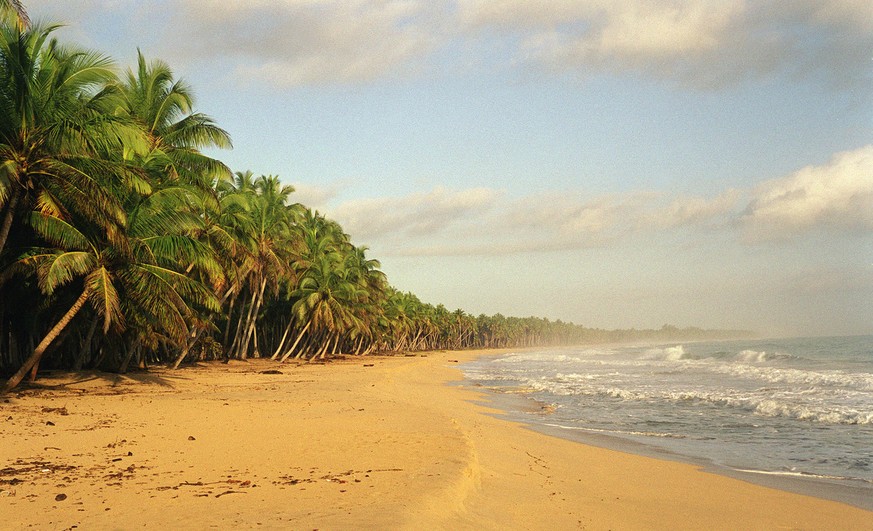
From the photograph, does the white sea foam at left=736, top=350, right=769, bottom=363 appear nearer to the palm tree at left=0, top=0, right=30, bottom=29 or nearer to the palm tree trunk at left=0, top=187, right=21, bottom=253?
the palm tree trunk at left=0, top=187, right=21, bottom=253

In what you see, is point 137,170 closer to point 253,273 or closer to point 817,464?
point 817,464

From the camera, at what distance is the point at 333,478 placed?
7484mm

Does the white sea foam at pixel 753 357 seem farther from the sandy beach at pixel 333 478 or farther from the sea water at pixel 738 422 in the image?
the sandy beach at pixel 333 478

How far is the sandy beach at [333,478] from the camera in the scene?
19.7 feet

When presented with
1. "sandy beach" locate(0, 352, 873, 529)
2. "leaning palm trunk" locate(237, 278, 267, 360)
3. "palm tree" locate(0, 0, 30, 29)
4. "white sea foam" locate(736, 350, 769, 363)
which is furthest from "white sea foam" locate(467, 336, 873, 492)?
"white sea foam" locate(736, 350, 769, 363)

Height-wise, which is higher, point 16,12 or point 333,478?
point 16,12

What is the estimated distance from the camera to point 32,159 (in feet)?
47.8

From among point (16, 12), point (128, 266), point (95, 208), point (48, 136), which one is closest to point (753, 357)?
point (128, 266)

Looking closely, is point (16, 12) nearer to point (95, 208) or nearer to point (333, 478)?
point (95, 208)

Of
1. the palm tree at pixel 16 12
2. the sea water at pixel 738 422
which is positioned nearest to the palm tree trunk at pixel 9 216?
the palm tree at pixel 16 12

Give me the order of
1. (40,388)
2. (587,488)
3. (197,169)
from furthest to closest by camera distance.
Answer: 1. (197,169)
2. (40,388)
3. (587,488)

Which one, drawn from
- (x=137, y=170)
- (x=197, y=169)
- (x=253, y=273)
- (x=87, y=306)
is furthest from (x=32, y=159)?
(x=253, y=273)

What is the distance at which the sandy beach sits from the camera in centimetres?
602

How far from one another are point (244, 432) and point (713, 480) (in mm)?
7887
